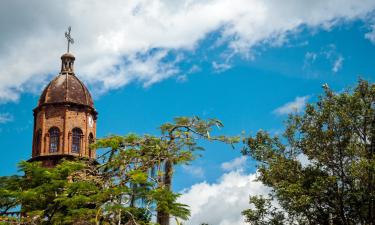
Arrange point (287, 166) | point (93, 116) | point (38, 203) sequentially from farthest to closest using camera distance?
1. point (93, 116)
2. point (287, 166)
3. point (38, 203)

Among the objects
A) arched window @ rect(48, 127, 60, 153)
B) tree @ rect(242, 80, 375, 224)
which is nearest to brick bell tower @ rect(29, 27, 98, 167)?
arched window @ rect(48, 127, 60, 153)

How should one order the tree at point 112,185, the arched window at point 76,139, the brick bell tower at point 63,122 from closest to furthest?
1. the tree at point 112,185
2. the brick bell tower at point 63,122
3. the arched window at point 76,139

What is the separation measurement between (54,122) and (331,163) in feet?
42.4

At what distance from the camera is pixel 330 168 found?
74.1 feet

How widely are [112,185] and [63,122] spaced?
12512mm

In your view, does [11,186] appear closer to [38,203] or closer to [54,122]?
[38,203]

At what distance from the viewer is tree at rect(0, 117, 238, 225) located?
1578cm

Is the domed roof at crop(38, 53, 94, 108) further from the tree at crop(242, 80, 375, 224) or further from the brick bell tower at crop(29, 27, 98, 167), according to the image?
the tree at crop(242, 80, 375, 224)

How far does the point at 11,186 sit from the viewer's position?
1783cm

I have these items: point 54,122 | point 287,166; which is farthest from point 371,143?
point 54,122

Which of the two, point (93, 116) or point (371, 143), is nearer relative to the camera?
point (371, 143)

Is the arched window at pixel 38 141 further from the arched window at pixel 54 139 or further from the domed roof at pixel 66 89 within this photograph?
the domed roof at pixel 66 89

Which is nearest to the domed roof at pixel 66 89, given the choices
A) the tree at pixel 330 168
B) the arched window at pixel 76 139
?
the arched window at pixel 76 139

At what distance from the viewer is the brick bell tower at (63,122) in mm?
27875
